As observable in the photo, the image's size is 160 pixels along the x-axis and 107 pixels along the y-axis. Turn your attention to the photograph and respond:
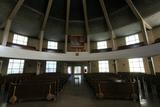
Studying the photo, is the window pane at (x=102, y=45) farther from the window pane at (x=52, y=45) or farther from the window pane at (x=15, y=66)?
the window pane at (x=15, y=66)

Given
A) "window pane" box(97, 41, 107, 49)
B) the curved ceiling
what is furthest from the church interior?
Result: "window pane" box(97, 41, 107, 49)

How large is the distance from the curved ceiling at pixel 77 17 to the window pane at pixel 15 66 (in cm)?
341

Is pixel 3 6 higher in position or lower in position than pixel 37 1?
lower

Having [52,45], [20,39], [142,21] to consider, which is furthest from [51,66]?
[142,21]

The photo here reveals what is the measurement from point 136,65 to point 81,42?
7023mm

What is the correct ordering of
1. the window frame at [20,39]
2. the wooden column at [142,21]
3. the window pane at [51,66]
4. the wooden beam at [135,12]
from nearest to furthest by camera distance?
the wooden beam at [135,12]
the wooden column at [142,21]
the window frame at [20,39]
the window pane at [51,66]

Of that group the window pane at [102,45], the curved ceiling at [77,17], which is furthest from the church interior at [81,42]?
the window pane at [102,45]

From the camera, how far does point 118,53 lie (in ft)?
32.8

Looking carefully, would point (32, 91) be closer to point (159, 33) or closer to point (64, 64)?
point (64, 64)

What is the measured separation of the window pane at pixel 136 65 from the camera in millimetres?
10452

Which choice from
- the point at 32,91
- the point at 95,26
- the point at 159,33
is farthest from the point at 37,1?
the point at 159,33

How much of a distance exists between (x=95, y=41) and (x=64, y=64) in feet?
18.7

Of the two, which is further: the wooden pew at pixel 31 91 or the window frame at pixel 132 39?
the window frame at pixel 132 39

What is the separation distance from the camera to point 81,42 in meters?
12.0
